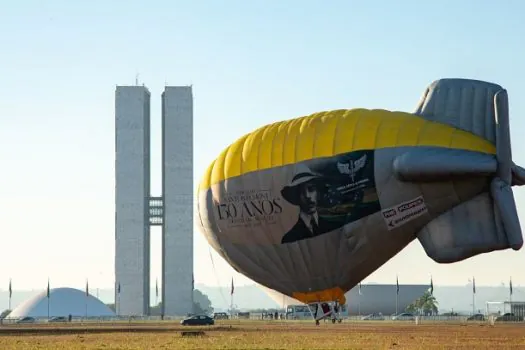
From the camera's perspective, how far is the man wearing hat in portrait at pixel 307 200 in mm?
78938

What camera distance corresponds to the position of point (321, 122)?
81375 mm

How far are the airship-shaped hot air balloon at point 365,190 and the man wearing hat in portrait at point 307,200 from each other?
7cm

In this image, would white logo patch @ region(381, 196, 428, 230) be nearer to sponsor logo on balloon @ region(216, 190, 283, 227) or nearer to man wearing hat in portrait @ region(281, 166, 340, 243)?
man wearing hat in portrait @ region(281, 166, 340, 243)

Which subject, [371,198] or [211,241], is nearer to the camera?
[371,198]

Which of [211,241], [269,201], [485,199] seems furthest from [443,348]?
[211,241]

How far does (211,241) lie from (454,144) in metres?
21.5

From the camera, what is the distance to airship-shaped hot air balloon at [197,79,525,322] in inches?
2940

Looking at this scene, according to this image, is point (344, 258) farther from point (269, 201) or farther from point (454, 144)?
point (454, 144)

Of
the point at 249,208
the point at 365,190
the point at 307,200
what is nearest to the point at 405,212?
the point at 365,190

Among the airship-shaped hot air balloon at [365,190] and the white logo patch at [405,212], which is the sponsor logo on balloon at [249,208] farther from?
the white logo patch at [405,212]

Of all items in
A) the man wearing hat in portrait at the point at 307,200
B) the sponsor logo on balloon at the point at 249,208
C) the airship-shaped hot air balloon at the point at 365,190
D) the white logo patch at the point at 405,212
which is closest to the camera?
the airship-shaped hot air balloon at the point at 365,190

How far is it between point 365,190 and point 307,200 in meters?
4.29

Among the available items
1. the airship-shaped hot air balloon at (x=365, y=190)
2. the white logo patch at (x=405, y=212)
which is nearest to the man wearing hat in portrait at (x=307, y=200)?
the airship-shaped hot air balloon at (x=365, y=190)

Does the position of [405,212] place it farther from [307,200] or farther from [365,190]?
[307,200]
